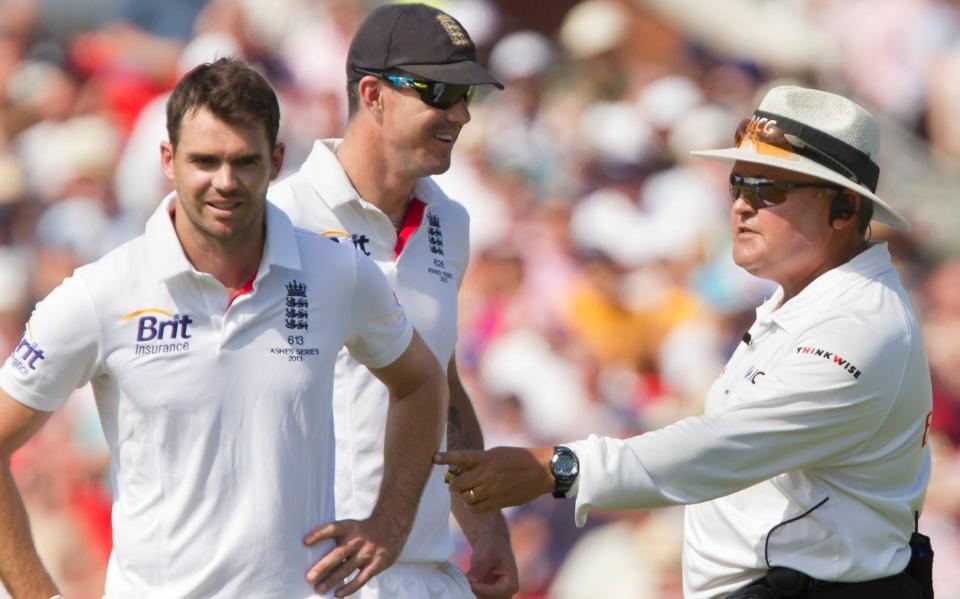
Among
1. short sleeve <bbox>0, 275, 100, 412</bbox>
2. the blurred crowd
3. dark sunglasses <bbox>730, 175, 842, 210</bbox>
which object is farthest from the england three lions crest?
the blurred crowd

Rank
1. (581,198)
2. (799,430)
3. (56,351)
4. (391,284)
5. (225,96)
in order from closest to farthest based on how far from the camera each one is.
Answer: (56,351)
(225,96)
(799,430)
(391,284)
(581,198)

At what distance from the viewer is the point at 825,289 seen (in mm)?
3818

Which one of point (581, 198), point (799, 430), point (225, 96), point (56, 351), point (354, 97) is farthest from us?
point (581, 198)

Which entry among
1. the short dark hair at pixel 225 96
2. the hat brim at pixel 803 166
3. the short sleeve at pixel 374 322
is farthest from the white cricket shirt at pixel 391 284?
the hat brim at pixel 803 166

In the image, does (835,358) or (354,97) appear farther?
(354,97)

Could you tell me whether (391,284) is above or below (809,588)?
above

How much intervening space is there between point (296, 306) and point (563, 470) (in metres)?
0.77

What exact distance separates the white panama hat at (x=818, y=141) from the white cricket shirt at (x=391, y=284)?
88cm

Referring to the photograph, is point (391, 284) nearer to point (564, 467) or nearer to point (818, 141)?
point (564, 467)

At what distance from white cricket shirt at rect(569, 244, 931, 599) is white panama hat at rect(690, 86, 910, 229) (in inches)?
8.8

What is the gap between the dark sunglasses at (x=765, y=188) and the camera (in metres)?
3.85

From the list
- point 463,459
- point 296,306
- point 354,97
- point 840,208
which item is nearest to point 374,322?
point 296,306

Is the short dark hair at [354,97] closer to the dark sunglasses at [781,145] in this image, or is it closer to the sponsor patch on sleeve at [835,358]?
the dark sunglasses at [781,145]

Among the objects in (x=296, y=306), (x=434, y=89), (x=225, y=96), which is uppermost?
(x=225, y=96)
